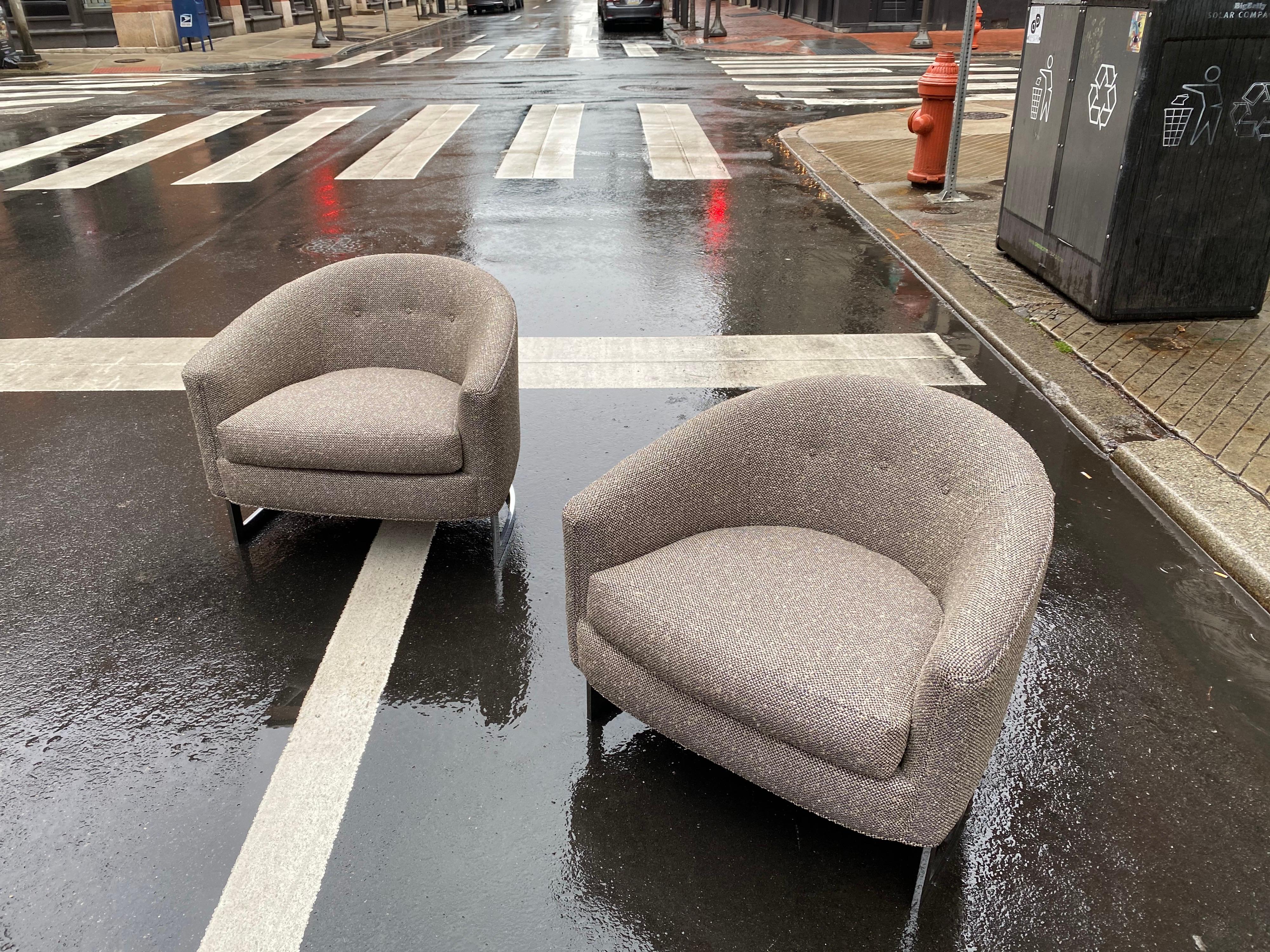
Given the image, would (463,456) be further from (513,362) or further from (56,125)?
(56,125)

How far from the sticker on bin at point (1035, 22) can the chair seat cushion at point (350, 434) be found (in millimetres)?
5311

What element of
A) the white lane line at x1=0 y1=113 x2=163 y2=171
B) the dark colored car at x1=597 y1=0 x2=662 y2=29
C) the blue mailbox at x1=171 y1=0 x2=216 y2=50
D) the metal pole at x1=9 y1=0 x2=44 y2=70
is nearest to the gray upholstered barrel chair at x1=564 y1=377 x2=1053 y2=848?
the white lane line at x1=0 y1=113 x2=163 y2=171

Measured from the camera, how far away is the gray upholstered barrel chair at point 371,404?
373cm

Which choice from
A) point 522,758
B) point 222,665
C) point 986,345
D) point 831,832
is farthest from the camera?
point 986,345

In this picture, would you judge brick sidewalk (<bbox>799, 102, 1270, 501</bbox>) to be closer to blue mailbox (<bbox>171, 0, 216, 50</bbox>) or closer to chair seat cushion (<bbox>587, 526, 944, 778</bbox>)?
chair seat cushion (<bbox>587, 526, 944, 778</bbox>)

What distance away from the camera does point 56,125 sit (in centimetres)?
1512

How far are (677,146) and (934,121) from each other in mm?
4166

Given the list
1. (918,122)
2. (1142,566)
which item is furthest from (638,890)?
(918,122)

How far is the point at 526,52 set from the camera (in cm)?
2662

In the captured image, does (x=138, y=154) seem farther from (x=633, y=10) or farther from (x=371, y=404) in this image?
(x=633, y=10)

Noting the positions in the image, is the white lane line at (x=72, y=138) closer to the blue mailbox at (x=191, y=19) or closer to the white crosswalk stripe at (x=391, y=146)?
the white crosswalk stripe at (x=391, y=146)

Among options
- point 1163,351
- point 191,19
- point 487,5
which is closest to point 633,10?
point 191,19

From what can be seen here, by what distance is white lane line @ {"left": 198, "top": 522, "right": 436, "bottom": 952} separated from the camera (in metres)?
2.46

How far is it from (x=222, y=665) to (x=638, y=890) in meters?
1.70
